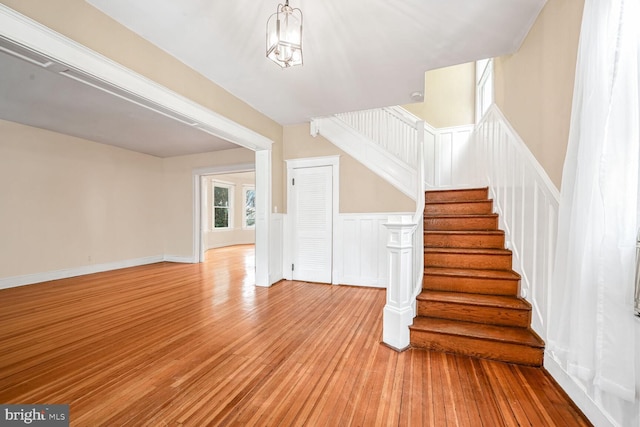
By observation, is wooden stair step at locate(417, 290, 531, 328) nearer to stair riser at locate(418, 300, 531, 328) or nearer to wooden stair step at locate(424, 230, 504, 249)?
stair riser at locate(418, 300, 531, 328)

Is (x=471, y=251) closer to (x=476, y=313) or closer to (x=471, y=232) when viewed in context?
(x=471, y=232)

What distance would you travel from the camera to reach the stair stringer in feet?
13.0

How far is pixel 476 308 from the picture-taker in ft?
7.54

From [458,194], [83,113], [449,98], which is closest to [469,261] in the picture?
[458,194]

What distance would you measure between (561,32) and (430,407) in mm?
2656

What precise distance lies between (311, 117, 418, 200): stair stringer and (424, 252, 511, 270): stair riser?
1320mm

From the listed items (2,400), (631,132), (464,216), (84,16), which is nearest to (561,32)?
(631,132)

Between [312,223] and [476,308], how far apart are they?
277 centimetres

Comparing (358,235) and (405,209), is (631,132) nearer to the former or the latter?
(405,209)

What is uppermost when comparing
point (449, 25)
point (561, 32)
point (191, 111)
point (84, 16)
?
point (449, 25)

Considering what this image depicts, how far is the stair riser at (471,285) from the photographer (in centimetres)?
242

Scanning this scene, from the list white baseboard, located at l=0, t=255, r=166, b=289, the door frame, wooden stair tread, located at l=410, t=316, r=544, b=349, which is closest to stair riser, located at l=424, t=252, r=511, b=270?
wooden stair tread, located at l=410, t=316, r=544, b=349

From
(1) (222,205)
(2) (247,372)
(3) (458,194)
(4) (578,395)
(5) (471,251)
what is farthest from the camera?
(1) (222,205)

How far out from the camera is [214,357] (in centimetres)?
209
